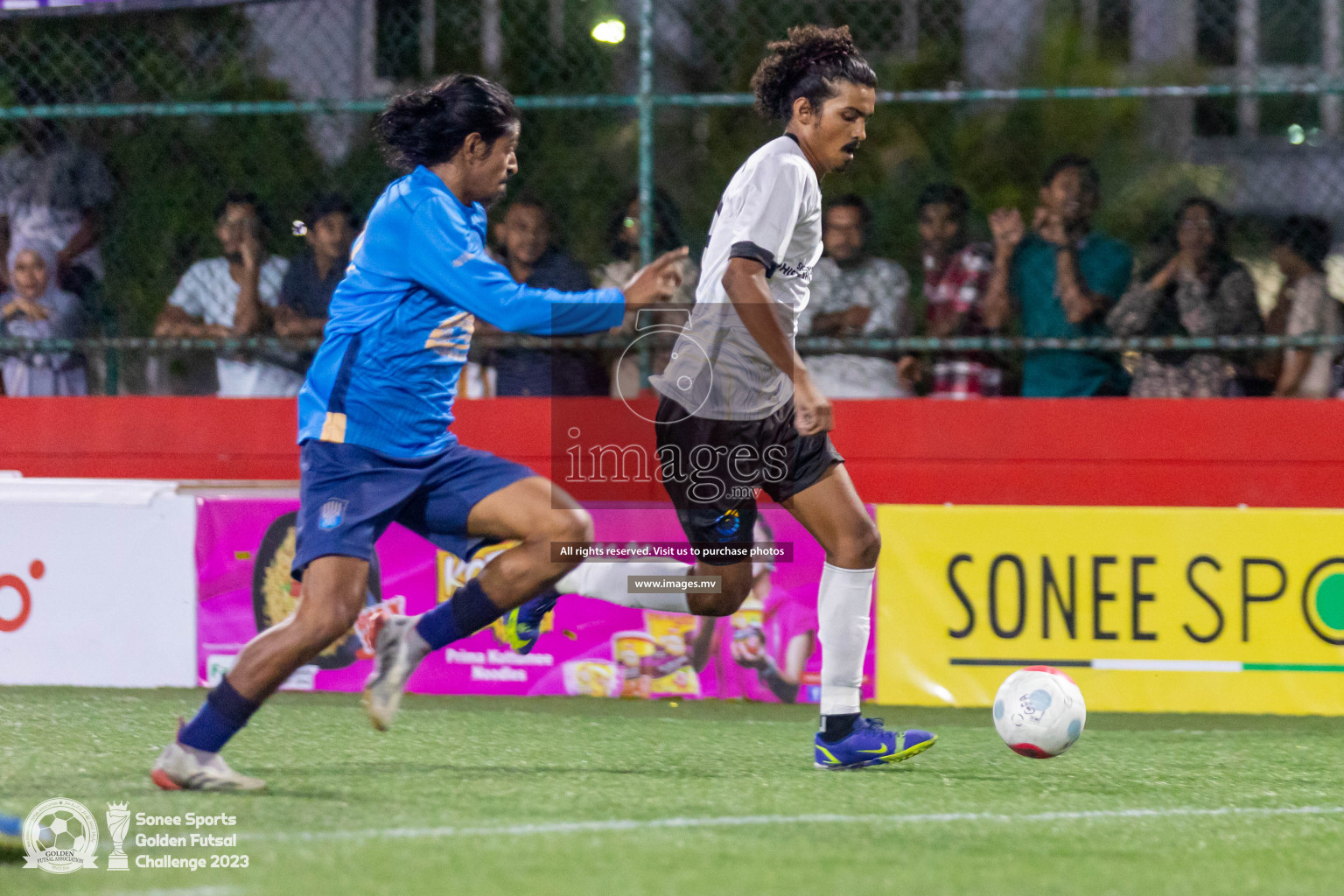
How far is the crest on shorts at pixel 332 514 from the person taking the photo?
14.1 feet

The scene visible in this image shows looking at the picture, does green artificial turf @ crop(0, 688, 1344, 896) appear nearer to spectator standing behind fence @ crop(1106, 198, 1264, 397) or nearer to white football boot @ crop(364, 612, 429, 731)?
white football boot @ crop(364, 612, 429, 731)

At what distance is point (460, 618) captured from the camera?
4.63m

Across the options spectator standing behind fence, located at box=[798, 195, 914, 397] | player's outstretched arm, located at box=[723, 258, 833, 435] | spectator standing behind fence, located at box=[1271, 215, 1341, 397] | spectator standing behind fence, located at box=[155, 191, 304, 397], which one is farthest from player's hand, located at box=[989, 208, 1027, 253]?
spectator standing behind fence, located at box=[155, 191, 304, 397]

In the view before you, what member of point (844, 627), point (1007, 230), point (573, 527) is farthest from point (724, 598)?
point (1007, 230)

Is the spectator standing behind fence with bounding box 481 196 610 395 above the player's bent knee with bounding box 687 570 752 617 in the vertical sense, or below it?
above

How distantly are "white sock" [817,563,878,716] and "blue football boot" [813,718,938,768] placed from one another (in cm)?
10

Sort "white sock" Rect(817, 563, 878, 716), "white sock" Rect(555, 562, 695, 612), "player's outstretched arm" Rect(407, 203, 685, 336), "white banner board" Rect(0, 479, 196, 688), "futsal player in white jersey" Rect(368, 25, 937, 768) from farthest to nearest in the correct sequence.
→ 1. "white banner board" Rect(0, 479, 196, 688)
2. "white sock" Rect(555, 562, 695, 612)
3. "white sock" Rect(817, 563, 878, 716)
4. "futsal player in white jersey" Rect(368, 25, 937, 768)
5. "player's outstretched arm" Rect(407, 203, 685, 336)

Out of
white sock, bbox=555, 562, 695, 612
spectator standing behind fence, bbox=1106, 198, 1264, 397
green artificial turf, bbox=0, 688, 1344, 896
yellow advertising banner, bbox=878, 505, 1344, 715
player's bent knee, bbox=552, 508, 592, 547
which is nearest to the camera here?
green artificial turf, bbox=0, 688, 1344, 896

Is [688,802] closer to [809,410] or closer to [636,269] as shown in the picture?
[809,410]

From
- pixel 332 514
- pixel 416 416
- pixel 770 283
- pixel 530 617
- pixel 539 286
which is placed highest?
pixel 539 286

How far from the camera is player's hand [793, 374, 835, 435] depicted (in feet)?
14.9

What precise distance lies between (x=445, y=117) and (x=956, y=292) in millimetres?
3653

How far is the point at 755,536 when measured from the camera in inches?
269

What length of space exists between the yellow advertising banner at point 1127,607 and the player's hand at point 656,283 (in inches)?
114
